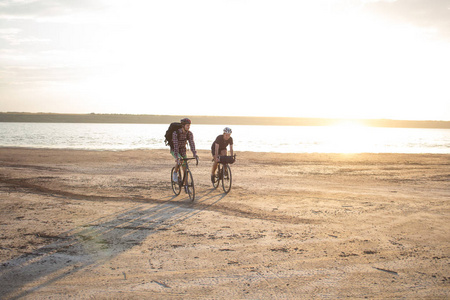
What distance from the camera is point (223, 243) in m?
6.50

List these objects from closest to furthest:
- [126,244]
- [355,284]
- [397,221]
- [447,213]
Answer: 1. [355,284]
2. [126,244]
3. [397,221]
4. [447,213]

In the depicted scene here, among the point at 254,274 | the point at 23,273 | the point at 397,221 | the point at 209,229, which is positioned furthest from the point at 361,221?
the point at 23,273

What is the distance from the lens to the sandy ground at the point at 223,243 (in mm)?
4775

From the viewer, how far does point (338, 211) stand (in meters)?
9.05

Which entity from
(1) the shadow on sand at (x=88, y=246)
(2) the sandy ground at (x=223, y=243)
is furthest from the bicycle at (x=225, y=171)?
(1) the shadow on sand at (x=88, y=246)

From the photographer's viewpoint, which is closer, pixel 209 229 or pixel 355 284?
pixel 355 284

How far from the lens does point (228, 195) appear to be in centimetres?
1126

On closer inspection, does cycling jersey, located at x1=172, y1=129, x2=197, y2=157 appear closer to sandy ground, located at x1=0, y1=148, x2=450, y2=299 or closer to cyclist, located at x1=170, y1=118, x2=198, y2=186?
cyclist, located at x1=170, y1=118, x2=198, y2=186

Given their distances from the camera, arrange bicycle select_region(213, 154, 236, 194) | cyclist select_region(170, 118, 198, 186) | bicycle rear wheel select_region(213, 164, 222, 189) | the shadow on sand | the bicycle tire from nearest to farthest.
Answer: the shadow on sand → cyclist select_region(170, 118, 198, 186) → bicycle select_region(213, 154, 236, 194) → the bicycle tire → bicycle rear wheel select_region(213, 164, 222, 189)

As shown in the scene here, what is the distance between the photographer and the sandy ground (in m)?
4.77

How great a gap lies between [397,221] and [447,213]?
177 centimetres

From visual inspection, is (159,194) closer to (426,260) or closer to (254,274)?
(254,274)

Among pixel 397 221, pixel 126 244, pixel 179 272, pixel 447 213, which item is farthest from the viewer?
pixel 447 213

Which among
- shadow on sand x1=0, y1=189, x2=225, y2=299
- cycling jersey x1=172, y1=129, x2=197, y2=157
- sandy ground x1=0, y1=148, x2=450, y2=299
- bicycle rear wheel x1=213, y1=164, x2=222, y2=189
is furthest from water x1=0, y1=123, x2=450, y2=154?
shadow on sand x1=0, y1=189, x2=225, y2=299
